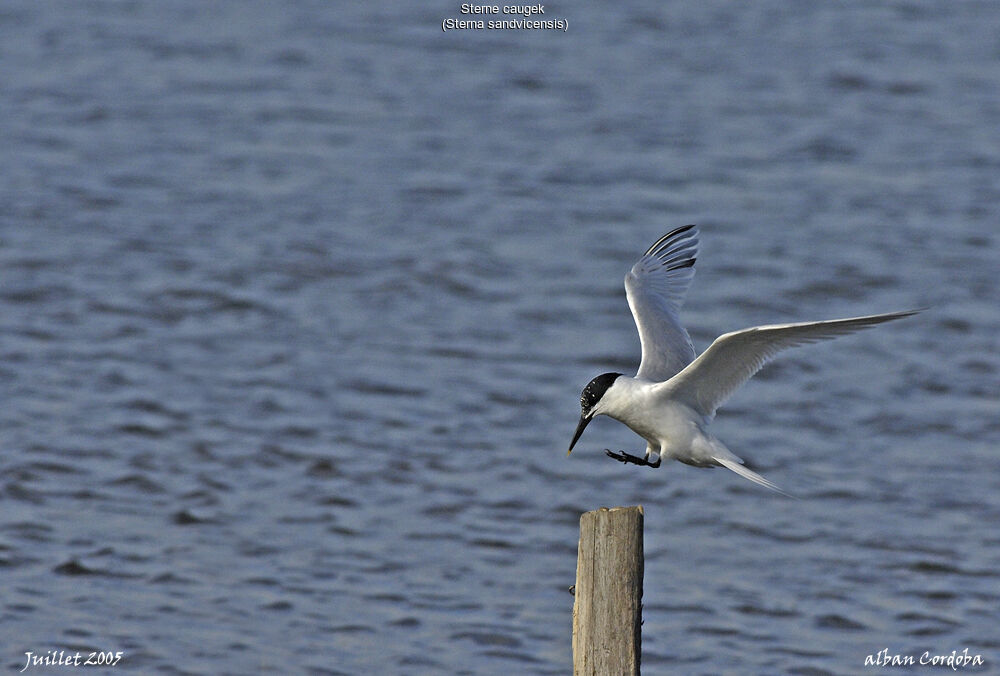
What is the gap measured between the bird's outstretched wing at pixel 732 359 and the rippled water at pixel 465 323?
306 cm

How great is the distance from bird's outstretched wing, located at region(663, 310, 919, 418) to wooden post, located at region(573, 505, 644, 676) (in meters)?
0.90

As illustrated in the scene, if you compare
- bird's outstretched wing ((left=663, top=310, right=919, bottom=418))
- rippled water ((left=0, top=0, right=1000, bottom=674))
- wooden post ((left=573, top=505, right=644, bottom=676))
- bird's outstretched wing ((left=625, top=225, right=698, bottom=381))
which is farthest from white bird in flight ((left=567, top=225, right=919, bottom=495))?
rippled water ((left=0, top=0, right=1000, bottom=674))

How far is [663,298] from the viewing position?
27.0ft

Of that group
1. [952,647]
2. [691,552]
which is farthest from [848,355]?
[952,647]

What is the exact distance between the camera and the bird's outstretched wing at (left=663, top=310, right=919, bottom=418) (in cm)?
637

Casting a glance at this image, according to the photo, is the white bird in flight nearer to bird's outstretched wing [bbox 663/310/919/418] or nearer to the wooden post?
bird's outstretched wing [bbox 663/310/919/418]

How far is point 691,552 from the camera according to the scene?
11008 millimetres

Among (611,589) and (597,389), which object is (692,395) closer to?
(597,389)

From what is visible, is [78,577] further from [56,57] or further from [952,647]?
[56,57]

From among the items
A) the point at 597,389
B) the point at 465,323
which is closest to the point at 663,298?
the point at 597,389

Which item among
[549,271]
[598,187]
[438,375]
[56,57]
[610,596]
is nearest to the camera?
[610,596]

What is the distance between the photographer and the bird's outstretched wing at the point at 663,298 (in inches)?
300

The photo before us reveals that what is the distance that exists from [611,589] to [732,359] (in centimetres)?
135

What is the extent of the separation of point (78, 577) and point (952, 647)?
19.6 feet
